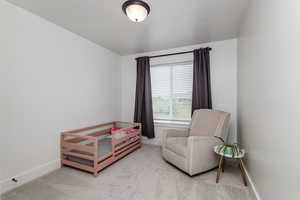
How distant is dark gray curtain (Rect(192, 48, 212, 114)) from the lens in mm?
2791

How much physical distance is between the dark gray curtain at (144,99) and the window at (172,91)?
23 cm

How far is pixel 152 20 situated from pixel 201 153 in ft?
7.05

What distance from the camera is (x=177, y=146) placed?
2176 millimetres

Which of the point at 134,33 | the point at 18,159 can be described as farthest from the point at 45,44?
the point at 18,159

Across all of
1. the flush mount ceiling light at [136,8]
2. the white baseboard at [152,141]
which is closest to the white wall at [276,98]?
the flush mount ceiling light at [136,8]

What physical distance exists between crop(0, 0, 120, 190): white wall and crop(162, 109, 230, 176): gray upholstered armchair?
177 centimetres

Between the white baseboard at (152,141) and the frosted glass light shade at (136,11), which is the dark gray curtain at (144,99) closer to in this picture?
the white baseboard at (152,141)

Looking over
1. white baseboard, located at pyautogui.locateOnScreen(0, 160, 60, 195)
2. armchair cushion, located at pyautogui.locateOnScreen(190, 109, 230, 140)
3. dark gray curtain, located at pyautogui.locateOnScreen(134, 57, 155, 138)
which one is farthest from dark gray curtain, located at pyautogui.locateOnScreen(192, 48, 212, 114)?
white baseboard, located at pyautogui.locateOnScreen(0, 160, 60, 195)

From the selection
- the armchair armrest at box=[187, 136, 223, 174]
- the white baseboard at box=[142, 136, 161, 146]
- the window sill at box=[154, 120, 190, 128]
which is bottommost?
the white baseboard at box=[142, 136, 161, 146]

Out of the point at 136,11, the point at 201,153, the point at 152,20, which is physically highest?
the point at 152,20

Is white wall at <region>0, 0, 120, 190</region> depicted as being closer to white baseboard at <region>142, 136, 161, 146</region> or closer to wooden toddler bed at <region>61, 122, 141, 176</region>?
wooden toddler bed at <region>61, 122, 141, 176</region>

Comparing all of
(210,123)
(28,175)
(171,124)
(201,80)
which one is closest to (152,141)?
(171,124)

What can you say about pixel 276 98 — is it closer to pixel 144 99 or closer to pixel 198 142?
pixel 198 142

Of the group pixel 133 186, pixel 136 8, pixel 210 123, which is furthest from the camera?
pixel 210 123
